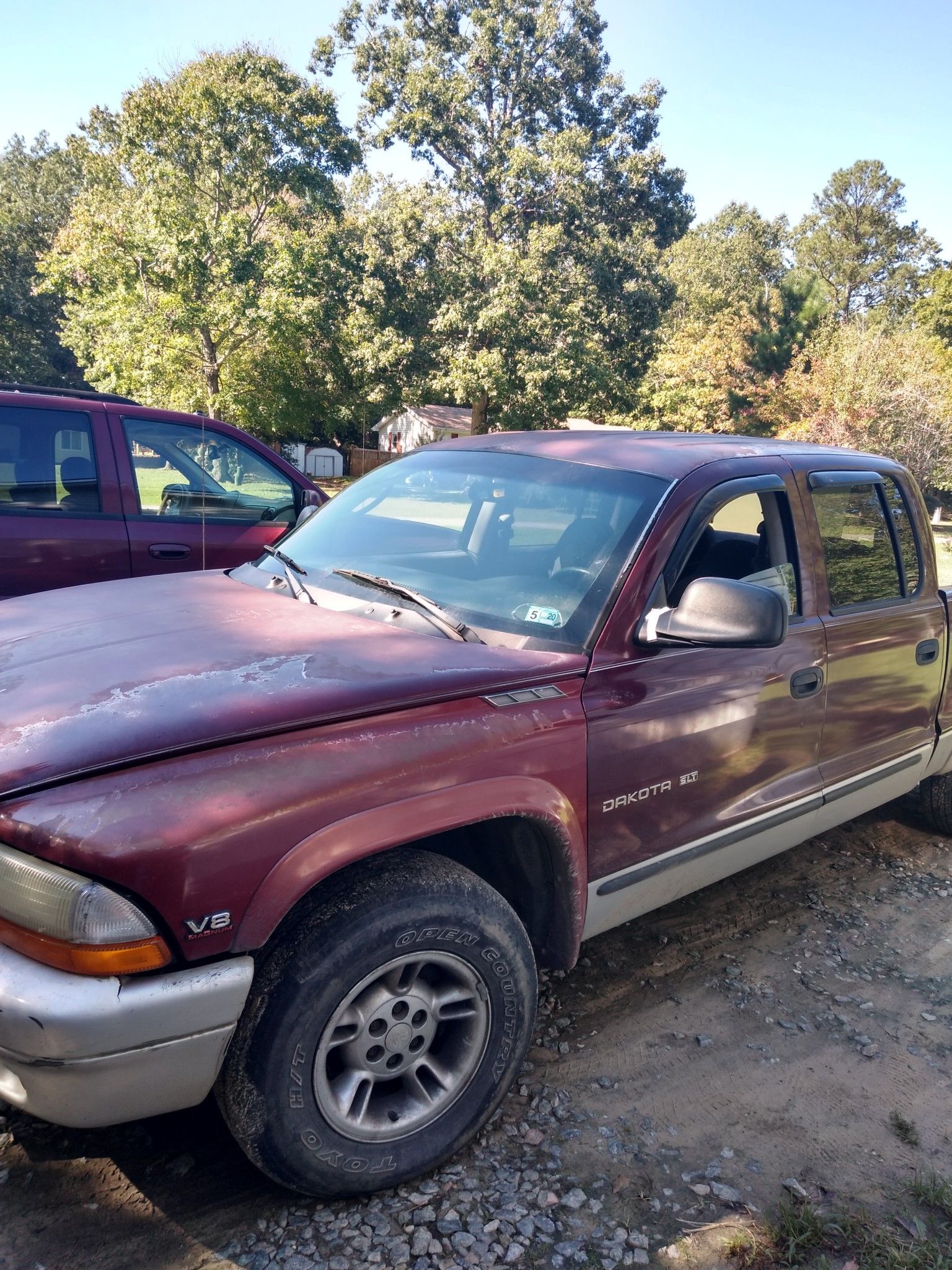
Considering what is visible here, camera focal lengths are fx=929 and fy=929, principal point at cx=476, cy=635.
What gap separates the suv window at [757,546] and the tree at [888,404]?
2284 cm

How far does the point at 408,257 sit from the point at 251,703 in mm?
27083

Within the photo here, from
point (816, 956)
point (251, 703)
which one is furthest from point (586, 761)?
point (816, 956)

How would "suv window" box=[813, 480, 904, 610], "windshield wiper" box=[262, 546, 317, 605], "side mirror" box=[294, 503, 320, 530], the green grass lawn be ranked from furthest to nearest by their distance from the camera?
the green grass lawn
"side mirror" box=[294, 503, 320, 530]
"suv window" box=[813, 480, 904, 610]
"windshield wiper" box=[262, 546, 317, 605]

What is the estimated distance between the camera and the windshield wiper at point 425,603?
2707mm

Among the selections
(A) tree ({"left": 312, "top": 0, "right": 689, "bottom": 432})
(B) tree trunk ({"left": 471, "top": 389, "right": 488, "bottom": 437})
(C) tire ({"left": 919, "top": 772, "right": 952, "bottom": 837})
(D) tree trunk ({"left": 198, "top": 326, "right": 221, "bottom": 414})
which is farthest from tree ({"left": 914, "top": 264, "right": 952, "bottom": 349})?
(C) tire ({"left": 919, "top": 772, "right": 952, "bottom": 837})

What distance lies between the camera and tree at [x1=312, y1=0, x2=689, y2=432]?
2636 centimetres

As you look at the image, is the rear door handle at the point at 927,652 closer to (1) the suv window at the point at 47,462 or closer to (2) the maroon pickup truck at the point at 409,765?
(2) the maroon pickup truck at the point at 409,765

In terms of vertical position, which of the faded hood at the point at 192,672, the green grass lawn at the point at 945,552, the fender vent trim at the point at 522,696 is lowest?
the green grass lawn at the point at 945,552

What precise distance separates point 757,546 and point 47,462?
3905 millimetres

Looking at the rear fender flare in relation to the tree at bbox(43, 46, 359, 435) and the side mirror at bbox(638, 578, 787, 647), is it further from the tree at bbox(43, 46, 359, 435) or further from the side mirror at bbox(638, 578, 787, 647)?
the tree at bbox(43, 46, 359, 435)

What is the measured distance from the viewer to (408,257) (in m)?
26.8

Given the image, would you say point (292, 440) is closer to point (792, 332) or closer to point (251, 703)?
point (792, 332)

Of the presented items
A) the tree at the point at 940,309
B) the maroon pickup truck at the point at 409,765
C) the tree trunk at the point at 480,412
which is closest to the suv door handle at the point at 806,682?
the maroon pickup truck at the point at 409,765

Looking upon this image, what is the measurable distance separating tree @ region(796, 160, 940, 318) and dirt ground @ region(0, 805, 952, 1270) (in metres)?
59.8
